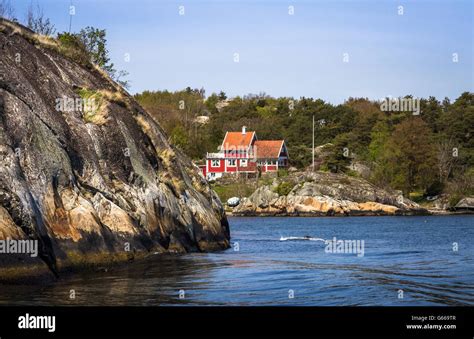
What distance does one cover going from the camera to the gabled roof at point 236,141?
119m

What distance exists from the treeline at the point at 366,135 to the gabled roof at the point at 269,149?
3469mm

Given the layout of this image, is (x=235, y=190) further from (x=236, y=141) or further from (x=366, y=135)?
(x=366, y=135)

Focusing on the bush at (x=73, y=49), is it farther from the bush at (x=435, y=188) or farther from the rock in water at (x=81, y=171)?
the bush at (x=435, y=188)

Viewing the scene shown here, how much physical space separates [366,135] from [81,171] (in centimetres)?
8891

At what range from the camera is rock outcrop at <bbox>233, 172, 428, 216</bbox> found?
93.8 meters

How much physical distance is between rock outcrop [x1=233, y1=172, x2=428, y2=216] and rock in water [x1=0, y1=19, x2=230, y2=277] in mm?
52348

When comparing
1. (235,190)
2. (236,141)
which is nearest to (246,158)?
(236,141)

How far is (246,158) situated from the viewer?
118 meters

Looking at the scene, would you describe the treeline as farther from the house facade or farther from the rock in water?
the rock in water

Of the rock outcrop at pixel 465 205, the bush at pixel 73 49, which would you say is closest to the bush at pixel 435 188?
the rock outcrop at pixel 465 205

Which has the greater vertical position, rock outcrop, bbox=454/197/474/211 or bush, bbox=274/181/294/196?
bush, bbox=274/181/294/196

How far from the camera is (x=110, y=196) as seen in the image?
31.8 meters

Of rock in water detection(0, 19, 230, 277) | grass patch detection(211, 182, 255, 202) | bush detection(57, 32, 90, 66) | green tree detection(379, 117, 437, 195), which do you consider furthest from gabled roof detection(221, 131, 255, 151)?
bush detection(57, 32, 90, 66)
